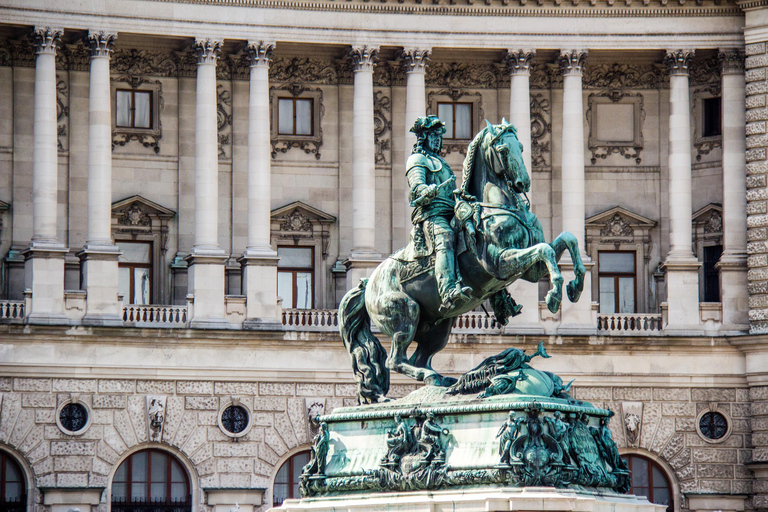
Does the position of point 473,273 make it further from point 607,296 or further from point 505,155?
point 607,296

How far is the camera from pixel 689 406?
5312 cm

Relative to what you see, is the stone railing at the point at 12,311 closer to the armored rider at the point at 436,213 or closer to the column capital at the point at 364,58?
the column capital at the point at 364,58

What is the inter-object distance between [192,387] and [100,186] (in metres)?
6.35

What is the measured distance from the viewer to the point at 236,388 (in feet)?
170

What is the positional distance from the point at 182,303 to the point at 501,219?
110ft

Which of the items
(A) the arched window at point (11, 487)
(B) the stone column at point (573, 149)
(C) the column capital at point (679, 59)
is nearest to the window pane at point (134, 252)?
(A) the arched window at point (11, 487)

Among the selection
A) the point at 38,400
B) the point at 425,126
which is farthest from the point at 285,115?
the point at 425,126

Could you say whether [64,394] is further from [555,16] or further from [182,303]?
[555,16]

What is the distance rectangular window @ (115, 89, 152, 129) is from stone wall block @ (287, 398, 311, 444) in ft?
32.2

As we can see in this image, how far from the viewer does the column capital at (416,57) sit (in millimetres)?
54062

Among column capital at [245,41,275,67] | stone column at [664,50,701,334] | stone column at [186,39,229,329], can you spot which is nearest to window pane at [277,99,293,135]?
column capital at [245,41,275,67]

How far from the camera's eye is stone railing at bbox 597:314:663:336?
53.3 metres

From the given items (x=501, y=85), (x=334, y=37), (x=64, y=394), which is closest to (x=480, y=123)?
(x=501, y=85)

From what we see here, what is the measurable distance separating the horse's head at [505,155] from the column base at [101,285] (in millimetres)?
30601
